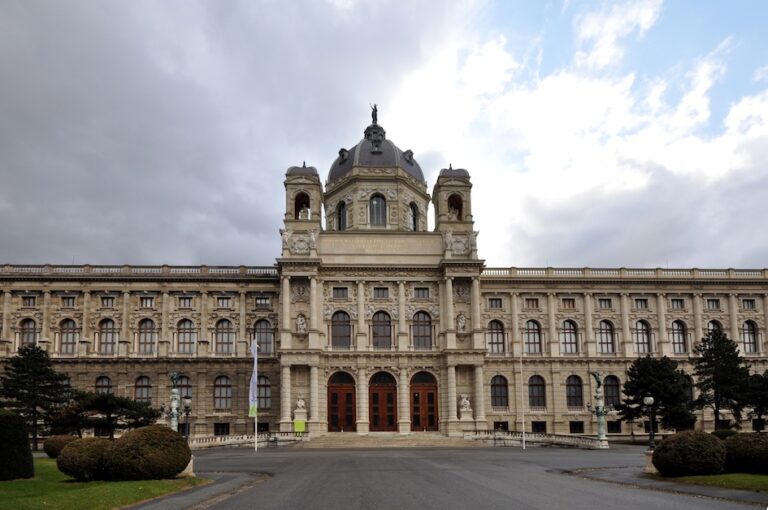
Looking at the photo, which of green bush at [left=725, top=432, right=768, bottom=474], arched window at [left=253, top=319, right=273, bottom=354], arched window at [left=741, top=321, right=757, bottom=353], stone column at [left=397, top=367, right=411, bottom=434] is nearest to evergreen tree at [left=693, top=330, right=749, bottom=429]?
arched window at [left=741, top=321, right=757, bottom=353]

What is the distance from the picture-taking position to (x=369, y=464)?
1545 inches

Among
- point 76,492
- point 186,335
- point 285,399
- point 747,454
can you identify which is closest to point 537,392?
point 285,399

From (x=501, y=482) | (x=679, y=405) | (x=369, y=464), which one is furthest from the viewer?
(x=679, y=405)

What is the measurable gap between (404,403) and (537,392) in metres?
14.7

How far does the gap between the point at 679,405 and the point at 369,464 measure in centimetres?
3483

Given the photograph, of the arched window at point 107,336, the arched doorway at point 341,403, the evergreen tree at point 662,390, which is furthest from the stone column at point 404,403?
the arched window at point 107,336

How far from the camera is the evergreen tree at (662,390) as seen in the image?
2485 inches

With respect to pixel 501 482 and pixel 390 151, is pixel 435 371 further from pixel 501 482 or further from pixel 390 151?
pixel 501 482

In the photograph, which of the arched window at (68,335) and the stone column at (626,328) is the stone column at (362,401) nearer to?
the stone column at (626,328)

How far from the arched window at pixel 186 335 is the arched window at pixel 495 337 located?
29.4 meters

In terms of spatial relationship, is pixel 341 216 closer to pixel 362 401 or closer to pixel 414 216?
pixel 414 216

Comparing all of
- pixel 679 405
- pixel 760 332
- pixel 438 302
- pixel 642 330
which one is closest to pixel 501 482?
pixel 679 405

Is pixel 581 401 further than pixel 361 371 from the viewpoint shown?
Yes

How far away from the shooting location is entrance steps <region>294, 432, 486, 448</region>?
6253cm
